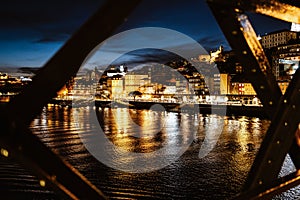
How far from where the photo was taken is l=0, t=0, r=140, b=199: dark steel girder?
1545mm

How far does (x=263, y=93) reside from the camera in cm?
279

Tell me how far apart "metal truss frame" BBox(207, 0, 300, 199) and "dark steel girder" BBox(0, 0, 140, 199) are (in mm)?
1016

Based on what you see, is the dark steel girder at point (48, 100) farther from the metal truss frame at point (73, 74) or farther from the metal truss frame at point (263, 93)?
the metal truss frame at point (263, 93)

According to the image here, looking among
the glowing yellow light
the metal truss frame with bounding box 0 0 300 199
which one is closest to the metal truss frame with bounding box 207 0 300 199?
the metal truss frame with bounding box 0 0 300 199

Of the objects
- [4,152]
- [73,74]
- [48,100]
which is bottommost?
[4,152]

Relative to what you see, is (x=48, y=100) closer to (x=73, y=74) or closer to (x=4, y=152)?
(x=73, y=74)

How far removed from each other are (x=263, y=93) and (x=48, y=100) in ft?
5.96

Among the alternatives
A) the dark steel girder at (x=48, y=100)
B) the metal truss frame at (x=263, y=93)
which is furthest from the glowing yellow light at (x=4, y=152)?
the metal truss frame at (x=263, y=93)

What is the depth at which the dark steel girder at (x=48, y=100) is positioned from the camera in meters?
1.54

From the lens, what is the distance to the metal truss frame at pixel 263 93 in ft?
8.43

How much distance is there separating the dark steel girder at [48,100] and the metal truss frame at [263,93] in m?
1.02

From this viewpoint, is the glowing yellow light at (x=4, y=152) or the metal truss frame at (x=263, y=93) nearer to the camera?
the glowing yellow light at (x=4, y=152)

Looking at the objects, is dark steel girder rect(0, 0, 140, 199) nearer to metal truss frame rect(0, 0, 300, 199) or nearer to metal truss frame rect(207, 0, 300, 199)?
metal truss frame rect(0, 0, 300, 199)

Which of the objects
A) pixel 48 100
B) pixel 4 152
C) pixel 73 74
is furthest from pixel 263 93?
pixel 4 152
